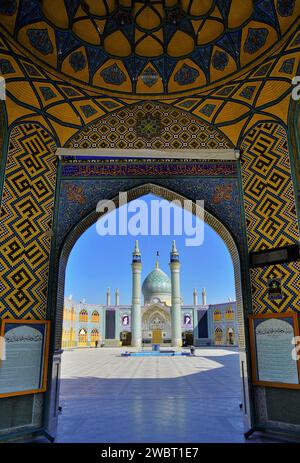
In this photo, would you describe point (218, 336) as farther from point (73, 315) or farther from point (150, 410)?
point (150, 410)

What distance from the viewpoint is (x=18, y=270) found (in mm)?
4895

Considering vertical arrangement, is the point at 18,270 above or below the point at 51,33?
below

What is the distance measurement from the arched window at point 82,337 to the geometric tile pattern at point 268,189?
97.2 ft

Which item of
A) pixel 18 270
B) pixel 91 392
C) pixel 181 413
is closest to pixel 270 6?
pixel 18 270

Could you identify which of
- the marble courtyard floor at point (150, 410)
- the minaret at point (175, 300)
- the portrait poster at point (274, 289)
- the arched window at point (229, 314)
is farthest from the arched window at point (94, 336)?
the portrait poster at point (274, 289)

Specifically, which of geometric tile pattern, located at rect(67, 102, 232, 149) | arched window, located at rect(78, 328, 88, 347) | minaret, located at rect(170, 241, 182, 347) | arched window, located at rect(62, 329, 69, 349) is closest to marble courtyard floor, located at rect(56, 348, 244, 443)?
geometric tile pattern, located at rect(67, 102, 232, 149)

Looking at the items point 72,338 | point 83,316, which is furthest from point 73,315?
point 72,338

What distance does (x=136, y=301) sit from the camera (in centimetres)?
3159

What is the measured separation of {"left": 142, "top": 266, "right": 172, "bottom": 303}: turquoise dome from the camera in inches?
1447

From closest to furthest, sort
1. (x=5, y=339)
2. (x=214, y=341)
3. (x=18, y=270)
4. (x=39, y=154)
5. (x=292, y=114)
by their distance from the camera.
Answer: (x=5, y=339), (x=18, y=270), (x=292, y=114), (x=39, y=154), (x=214, y=341)

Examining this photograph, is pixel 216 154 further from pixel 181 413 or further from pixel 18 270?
pixel 181 413

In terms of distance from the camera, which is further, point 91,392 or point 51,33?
point 91,392
